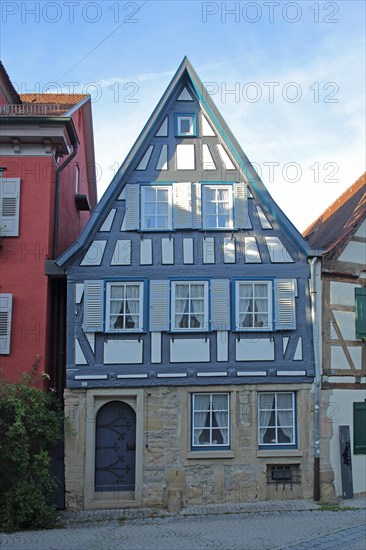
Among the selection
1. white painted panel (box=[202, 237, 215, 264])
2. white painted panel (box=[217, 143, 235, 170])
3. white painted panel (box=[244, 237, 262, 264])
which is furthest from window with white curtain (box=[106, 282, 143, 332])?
white painted panel (box=[217, 143, 235, 170])

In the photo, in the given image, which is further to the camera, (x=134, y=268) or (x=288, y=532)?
(x=134, y=268)

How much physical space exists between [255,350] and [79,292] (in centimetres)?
417

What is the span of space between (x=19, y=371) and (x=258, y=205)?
660 cm

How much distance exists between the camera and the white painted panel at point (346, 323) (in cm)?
1455

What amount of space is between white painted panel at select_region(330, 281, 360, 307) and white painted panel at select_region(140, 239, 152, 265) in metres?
4.29

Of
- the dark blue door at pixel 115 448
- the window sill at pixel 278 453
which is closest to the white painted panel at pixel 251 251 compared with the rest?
the window sill at pixel 278 453

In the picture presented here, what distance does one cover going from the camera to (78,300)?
14023 mm

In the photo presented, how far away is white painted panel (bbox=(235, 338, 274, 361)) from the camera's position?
14016 mm

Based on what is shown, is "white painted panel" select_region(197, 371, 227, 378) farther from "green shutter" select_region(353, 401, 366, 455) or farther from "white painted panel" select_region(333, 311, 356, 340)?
"green shutter" select_region(353, 401, 366, 455)

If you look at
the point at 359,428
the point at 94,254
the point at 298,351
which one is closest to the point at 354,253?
the point at 298,351

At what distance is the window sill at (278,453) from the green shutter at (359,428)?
1433 millimetres

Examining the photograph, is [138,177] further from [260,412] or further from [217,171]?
[260,412]

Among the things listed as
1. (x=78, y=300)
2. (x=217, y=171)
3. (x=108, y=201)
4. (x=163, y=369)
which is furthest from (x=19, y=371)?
(x=217, y=171)

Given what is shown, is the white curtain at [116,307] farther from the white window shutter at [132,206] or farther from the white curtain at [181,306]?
the white window shutter at [132,206]
